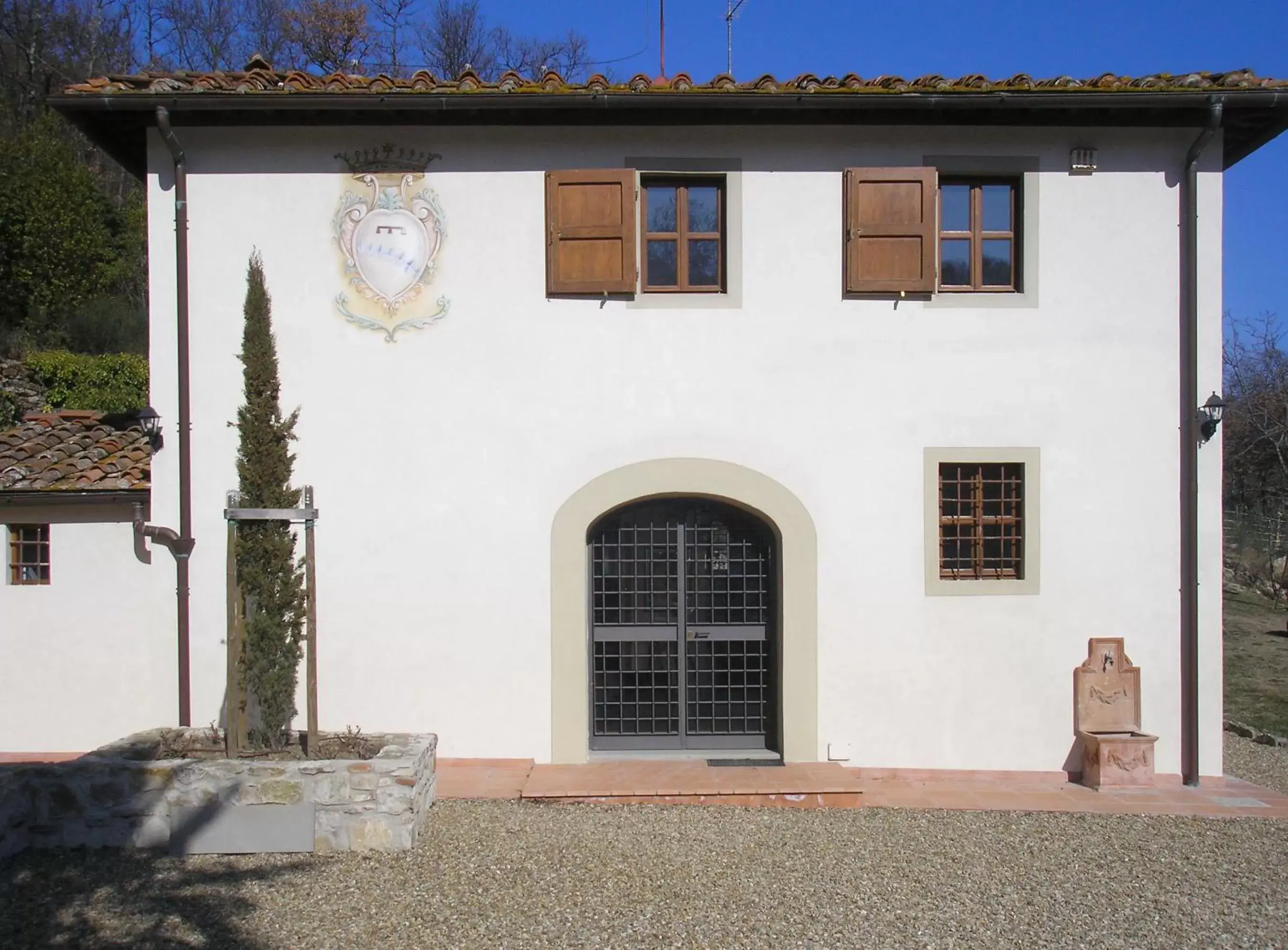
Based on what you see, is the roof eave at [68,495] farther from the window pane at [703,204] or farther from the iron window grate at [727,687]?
the window pane at [703,204]

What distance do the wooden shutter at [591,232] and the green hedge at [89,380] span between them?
925cm

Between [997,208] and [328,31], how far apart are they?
23.0 meters

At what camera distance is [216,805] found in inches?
237

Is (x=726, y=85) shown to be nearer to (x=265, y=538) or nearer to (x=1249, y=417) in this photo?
(x=265, y=538)

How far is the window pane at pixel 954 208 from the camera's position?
805 cm

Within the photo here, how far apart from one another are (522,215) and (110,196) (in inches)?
695

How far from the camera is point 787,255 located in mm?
7828

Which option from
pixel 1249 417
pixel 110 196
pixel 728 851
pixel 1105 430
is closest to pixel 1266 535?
pixel 1249 417

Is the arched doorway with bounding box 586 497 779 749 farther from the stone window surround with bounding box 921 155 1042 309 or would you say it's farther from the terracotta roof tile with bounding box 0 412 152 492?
the terracotta roof tile with bounding box 0 412 152 492

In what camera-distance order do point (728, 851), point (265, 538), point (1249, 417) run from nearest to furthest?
point (728, 851), point (265, 538), point (1249, 417)

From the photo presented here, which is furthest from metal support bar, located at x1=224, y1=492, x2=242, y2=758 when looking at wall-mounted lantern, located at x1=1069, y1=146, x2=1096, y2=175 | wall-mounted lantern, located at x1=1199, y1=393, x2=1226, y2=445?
wall-mounted lantern, located at x1=1199, y1=393, x2=1226, y2=445

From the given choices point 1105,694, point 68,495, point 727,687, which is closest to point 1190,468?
point 1105,694

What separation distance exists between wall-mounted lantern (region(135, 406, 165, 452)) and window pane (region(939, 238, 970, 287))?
6.48m

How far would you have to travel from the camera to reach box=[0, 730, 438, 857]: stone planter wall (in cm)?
600
